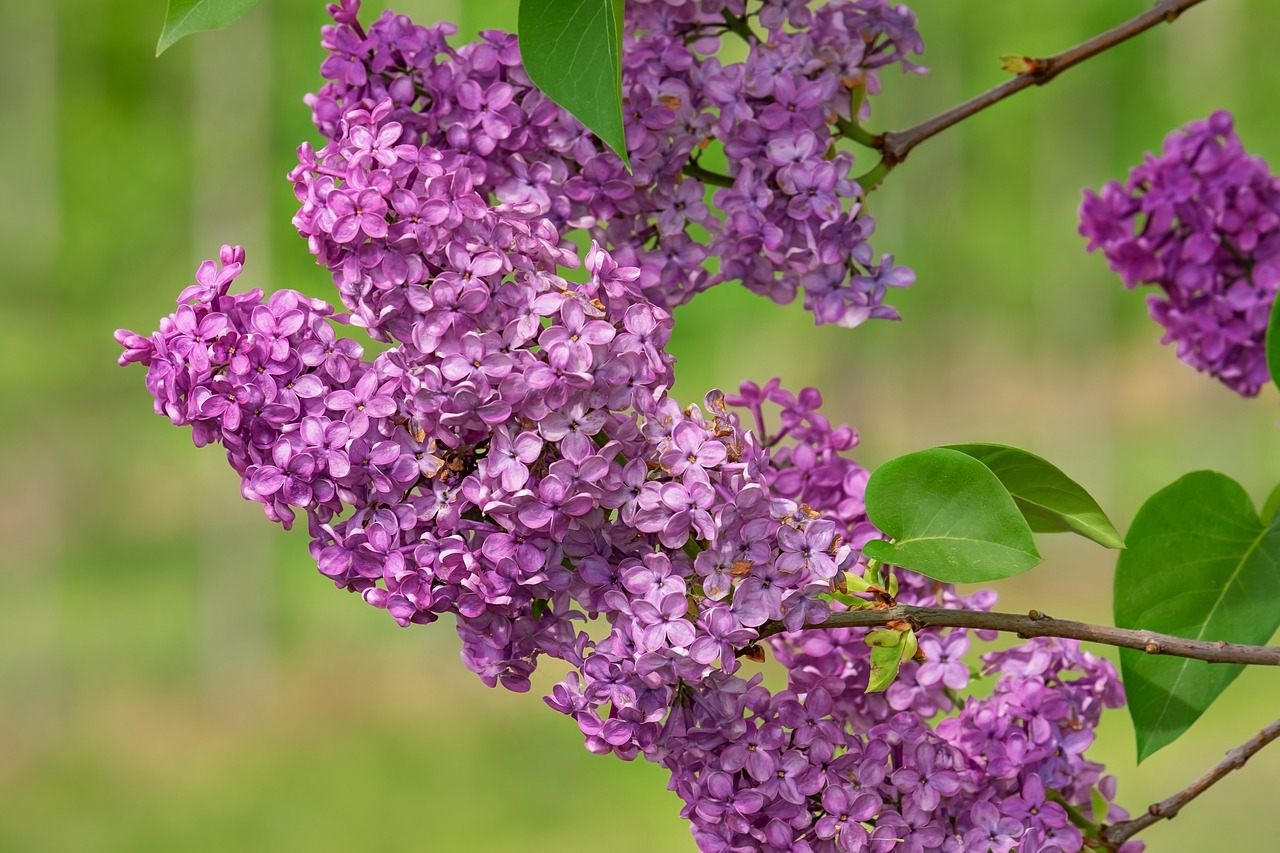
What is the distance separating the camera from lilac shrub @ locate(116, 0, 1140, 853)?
45 cm

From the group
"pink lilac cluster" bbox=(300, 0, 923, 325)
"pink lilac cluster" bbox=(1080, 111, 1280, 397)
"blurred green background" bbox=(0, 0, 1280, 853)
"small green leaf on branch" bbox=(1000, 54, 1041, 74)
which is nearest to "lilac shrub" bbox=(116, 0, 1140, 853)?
"pink lilac cluster" bbox=(300, 0, 923, 325)

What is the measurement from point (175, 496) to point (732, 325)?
3.06 m

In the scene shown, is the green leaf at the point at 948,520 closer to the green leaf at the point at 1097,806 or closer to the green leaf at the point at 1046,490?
the green leaf at the point at 1046,490

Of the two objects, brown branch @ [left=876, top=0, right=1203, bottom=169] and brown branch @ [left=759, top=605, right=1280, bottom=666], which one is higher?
brown branch @ [left=876, top=0, right=1203, bottom=169]

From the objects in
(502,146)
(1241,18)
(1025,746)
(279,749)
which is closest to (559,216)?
(502,146)

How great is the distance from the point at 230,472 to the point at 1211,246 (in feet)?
19.2

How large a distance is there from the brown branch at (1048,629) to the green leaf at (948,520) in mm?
15

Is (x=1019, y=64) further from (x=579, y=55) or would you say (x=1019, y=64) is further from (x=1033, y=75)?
(x=579, y=55)

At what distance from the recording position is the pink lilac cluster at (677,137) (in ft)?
1.86

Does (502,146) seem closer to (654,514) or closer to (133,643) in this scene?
(654,514)

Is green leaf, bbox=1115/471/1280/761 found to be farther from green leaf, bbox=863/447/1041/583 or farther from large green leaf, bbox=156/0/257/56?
large green leaf, bbox=156/0/257/56

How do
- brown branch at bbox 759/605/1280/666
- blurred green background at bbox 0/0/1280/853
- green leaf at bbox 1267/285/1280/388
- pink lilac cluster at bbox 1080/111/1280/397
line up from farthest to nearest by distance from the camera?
blurred green background at bbox 0/0/1280/853
pink lilac cluster at bbox 1080/111/1280/397
green leaf at bbox 1267/285/1280/388
brown branch at bbox 759/605/1280/666

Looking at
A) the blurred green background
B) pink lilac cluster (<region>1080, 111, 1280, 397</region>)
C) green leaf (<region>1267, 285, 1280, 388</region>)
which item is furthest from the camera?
the blurred green background

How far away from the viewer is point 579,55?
491 mm
